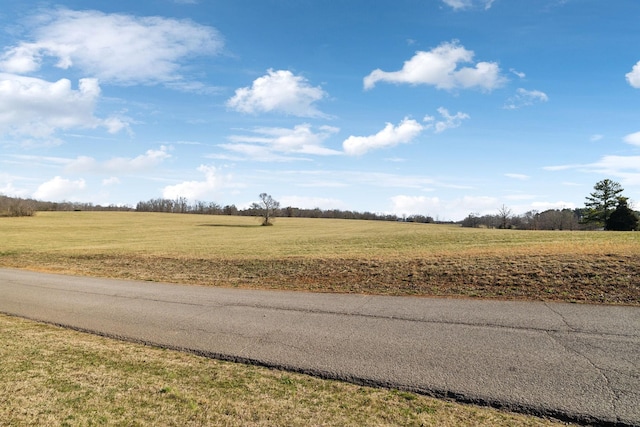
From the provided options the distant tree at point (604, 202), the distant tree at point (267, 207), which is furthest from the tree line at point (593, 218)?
the distant tree at point (267, 207)

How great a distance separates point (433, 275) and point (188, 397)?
33.3 feet

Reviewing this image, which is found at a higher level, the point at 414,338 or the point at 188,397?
the point at 414,338

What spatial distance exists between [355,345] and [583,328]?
4283mm

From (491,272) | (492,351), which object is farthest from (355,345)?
(491,272)

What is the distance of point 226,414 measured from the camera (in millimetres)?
4309

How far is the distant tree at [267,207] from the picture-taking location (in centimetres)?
7544

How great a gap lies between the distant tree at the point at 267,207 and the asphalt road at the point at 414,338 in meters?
64.0

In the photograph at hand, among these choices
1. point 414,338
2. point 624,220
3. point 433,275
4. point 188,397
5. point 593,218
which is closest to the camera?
point 188,397

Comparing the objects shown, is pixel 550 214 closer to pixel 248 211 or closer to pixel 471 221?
pixel 471 221

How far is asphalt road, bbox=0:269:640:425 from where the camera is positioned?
4.92m

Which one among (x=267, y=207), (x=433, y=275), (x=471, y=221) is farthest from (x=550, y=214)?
(x=433, y=275)

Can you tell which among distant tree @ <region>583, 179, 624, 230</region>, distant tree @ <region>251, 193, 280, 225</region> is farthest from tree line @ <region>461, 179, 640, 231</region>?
distant tree @ <region>251, 193, 280, 225</region>

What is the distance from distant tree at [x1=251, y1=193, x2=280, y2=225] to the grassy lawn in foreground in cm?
6954

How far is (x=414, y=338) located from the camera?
22.7 feet
